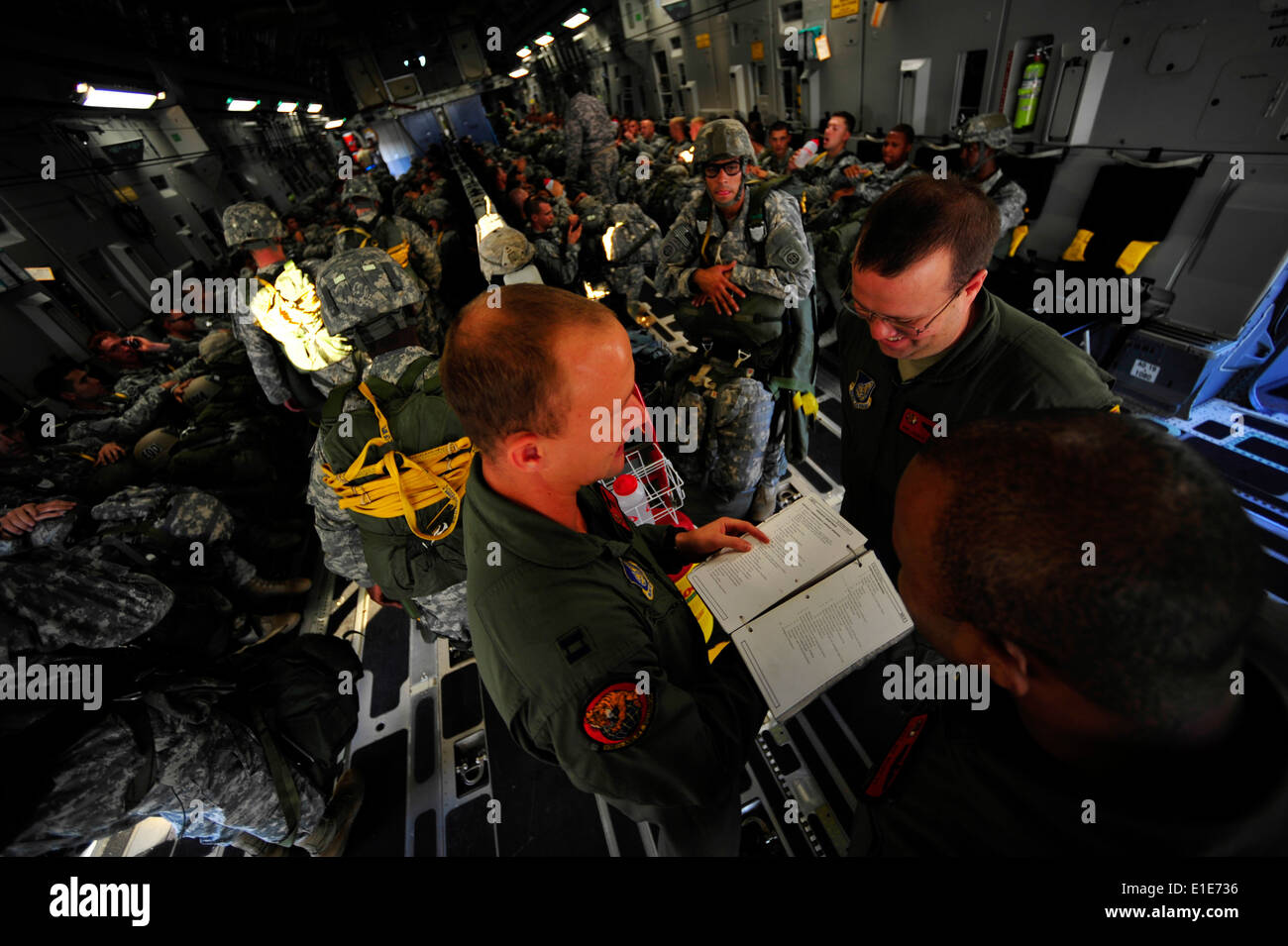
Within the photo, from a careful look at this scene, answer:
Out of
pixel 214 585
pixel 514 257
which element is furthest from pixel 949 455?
pixel 214 585

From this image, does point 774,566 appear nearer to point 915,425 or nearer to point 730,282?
point 915,425

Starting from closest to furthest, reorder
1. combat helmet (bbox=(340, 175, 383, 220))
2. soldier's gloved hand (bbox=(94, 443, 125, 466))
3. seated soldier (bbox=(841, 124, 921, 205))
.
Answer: soldier's gloved hand (bbox=(94, 443, 125, 466)), seated soldier (bbox=(841, 124, 921, 205)), combat helmet (bbox=(340, 175, 383, 220))

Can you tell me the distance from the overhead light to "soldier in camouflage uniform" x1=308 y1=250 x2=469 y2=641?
27.4ft

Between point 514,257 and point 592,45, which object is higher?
point 592,45

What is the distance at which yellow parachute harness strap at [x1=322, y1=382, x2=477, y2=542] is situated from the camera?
7.06ft

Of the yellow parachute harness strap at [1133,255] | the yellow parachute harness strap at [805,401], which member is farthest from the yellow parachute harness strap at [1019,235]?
the yellow parachute harness strap at [805,401]

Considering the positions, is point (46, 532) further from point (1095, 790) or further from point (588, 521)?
point (1095, 790)

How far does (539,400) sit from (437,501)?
1307mm

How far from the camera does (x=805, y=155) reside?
268 inches

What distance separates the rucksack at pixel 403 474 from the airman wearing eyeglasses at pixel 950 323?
1.87 metres

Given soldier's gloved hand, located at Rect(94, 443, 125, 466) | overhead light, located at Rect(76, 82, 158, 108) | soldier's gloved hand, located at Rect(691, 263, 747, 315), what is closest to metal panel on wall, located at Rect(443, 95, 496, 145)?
overhead light, located at Rect(76, 82, 158, 108)

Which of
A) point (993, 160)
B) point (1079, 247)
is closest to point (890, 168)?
point (993, 160)

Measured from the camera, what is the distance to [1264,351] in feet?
12.7

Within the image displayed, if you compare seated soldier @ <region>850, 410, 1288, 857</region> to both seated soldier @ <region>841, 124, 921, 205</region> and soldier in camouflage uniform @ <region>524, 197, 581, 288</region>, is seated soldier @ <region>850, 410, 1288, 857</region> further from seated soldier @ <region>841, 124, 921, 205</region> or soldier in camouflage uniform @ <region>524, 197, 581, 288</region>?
seated soldier @ <region>841, 124, 921, 205</region>
